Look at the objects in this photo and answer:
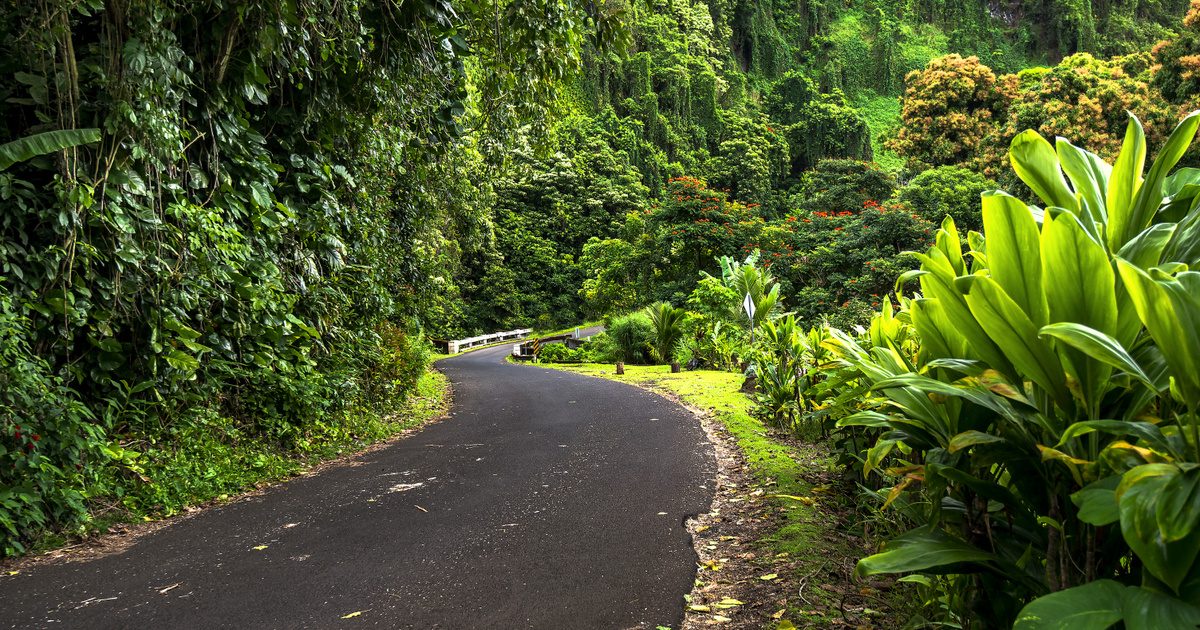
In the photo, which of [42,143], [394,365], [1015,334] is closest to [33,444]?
[42,143]

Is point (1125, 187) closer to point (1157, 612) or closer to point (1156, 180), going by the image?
point (1156, 180)

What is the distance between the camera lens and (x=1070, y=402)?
173 centimetres

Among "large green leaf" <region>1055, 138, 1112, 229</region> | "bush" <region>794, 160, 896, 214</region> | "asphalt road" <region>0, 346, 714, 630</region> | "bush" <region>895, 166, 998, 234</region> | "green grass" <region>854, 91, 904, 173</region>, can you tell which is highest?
"green grass" <region>854, 91, 904, 173</region>

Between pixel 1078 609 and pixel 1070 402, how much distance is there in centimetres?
58

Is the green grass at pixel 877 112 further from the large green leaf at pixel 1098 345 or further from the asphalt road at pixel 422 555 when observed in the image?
the large green leaf at pixel 1098 345

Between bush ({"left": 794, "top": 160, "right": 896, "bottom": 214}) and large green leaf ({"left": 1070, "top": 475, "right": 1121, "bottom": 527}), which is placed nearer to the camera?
large green leaf ({"left": 1070, "top": 475, "right": 1121, "bottom": 527})

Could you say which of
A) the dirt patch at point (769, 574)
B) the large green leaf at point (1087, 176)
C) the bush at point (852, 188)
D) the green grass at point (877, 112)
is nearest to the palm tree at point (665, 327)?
the bush at point (852, 188)

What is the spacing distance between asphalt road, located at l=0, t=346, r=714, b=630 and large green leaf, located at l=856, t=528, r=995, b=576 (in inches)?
51.7

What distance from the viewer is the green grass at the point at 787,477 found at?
3.46 m

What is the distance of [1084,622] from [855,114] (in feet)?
164

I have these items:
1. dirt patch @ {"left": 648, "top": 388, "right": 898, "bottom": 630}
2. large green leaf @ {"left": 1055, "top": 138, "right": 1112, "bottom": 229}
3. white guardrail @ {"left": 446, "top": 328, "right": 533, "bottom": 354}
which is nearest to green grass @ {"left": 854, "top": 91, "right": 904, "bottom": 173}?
white guardrail @ {"left": 446, "top": 328, "right": 533, "bottom": 354}

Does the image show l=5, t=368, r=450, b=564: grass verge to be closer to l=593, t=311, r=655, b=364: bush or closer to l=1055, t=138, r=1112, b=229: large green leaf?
l=1055, t=138, r=1112, b=229: large green leaf

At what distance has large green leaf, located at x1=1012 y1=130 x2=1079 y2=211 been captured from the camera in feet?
6.54

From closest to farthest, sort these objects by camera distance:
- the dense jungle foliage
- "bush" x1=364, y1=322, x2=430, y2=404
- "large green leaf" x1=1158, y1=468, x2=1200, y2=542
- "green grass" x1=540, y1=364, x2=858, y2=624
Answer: "large green leaf" x1=1158, y1=468, x2=1200, y2=542 < the dense jungle foliage < "green grass" x1=540, y1=364, x2=858, y2=624 < "bush" x1=364, y1=322, x2=430, y2=404
